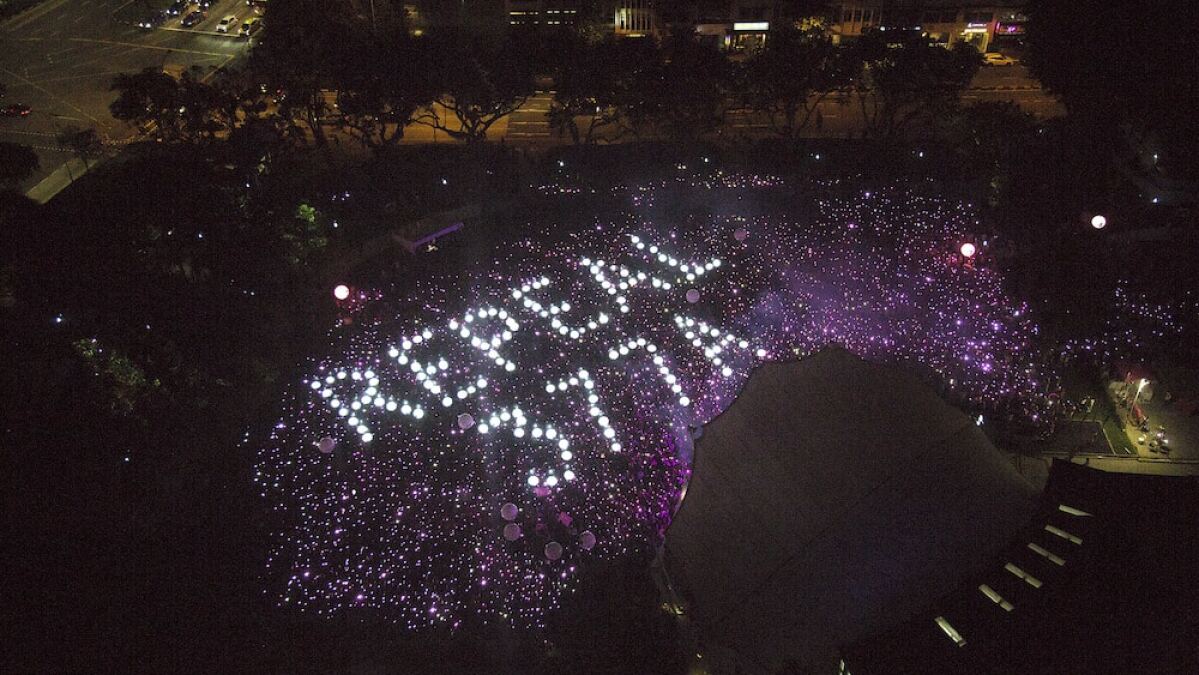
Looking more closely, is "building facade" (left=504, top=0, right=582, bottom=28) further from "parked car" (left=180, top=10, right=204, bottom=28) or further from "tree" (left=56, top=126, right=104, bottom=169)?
"tree" (left=56, top=126, right=104, bottom=169)

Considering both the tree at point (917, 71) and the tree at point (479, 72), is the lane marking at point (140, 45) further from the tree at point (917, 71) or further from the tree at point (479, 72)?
the tree at point (917, 71)

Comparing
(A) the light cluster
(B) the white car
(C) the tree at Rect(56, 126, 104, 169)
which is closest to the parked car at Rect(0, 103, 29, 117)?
(C) the tree at Rect(56, 126, 104, 169)

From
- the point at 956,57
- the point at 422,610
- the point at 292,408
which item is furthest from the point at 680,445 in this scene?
the point at 956,57

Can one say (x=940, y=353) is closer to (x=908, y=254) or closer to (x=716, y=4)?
(x=908, y=254)

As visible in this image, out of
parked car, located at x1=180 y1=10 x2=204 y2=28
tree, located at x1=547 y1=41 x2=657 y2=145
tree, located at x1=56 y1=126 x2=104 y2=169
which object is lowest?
tree, located at x1=56 y1=126 x2=104 y2=169

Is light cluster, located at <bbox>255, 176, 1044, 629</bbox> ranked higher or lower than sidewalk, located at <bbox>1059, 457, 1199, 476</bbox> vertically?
higher

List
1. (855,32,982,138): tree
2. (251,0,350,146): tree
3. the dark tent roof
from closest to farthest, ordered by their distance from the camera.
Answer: the dark tent roof, (251,0,350,146): tree, (855,32,982,138): tree

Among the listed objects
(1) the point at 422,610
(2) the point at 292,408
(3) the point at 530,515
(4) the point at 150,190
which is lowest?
(1) the point at 422,610

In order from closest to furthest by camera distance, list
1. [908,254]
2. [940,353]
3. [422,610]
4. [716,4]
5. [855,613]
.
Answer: [855,613] < [422,610] < [940,353] < [908,254] < [716,4]
